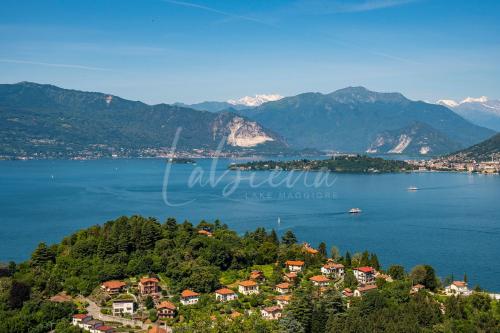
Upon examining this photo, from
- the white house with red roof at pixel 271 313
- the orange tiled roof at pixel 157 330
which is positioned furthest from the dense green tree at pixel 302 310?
the orange tiled roof at pixel 157 330

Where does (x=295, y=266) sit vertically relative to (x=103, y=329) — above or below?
above

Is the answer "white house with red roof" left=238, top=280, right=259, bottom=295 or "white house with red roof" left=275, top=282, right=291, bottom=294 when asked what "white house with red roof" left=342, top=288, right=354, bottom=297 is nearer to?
"white house with red roof" left=275, top=282, right=291, bottom=294

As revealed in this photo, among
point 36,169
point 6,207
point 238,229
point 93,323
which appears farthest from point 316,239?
point 36,169

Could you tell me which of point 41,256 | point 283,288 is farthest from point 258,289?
point 41,256

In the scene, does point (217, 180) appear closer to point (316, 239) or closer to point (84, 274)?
point (316, 239)

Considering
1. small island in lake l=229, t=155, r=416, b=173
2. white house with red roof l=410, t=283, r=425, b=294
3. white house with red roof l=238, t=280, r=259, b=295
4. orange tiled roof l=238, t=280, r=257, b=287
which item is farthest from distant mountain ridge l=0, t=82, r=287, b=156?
white house with red roof l=410, t=283, r=425, b=294

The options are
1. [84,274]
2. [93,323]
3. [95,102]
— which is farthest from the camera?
[95,102]

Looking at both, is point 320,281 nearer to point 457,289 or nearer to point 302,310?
point 302,310
